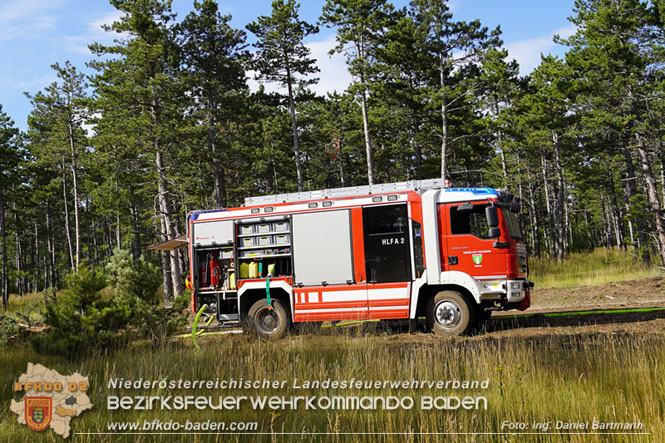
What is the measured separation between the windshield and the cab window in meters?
0.53

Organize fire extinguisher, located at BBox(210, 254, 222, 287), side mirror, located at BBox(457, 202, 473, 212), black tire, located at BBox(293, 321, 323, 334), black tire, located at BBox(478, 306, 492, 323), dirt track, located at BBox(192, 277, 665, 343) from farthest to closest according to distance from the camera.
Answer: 1. fire extinguisher, located at BBox(210, 254, 222, 287)
2. black tire, located at BBox(293, 321, 323, 334)
3. black tire, located at BBox(478, 306, 492, 323)
4. side mirror, located at BBox(457, 202, 473, 212)
5. dirt track, located at BBox(192, 277, 665, 343)

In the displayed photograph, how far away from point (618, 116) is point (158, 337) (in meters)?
23.4

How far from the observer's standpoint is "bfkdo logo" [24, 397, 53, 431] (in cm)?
491

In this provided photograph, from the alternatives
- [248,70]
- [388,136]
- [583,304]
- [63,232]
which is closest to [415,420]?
[583,304]

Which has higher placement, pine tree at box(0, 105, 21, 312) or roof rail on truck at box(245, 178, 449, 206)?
pine tree at box(0, 105, 21, 312)

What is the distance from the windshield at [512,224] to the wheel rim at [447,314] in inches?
83.4

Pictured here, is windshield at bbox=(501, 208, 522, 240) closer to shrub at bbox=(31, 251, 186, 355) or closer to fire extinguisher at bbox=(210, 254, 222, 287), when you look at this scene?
fire extinguisher at bbox=(210, 254, 222, 287)

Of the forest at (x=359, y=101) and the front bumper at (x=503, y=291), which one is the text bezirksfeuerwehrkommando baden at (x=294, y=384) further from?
the forest at (x=359, y=101)

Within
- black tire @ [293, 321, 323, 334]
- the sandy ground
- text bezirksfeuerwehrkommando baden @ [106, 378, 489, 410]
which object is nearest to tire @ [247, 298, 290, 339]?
black tire @ [293, 321, 323, 334]

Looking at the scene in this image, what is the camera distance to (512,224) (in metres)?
11.1

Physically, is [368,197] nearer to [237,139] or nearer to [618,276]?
[618,276]

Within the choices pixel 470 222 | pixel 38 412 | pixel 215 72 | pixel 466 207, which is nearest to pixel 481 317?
pixel 470 222

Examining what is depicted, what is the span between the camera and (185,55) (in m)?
28.8

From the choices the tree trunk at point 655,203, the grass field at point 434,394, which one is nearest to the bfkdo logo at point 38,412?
the grass field at point 434,394
